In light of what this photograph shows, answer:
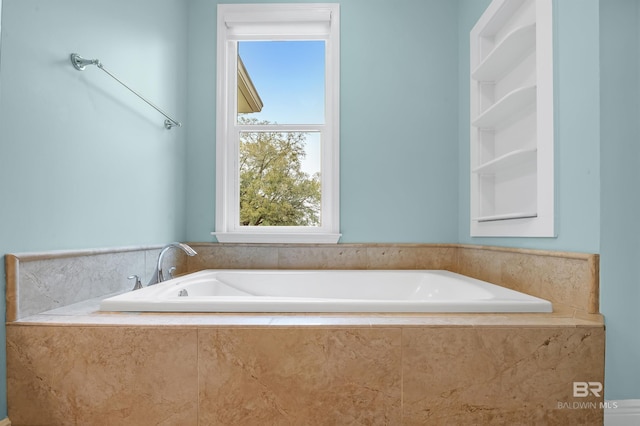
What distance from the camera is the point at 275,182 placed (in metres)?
2.74

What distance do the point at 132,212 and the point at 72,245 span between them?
1.52 feet

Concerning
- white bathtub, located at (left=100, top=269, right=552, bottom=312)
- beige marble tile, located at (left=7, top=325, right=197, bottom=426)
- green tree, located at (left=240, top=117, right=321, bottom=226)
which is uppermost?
green tree, located at (left=240, top=117, right=321, bottom=226)

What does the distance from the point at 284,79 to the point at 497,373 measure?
7.40ft

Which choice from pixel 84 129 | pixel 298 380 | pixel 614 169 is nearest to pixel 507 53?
pixel 614 169

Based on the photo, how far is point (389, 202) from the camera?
262 centimetres

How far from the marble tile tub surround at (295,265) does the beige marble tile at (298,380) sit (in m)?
0.64

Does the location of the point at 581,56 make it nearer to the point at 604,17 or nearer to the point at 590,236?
the point at 604,17

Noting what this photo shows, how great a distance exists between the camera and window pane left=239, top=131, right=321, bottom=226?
8.93ft

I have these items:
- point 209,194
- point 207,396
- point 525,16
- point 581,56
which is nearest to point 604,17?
point 581,56

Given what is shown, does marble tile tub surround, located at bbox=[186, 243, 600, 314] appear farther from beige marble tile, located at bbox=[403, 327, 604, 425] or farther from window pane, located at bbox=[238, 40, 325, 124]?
beige marble tile, located at bbox=[403, 327, 604, 425]

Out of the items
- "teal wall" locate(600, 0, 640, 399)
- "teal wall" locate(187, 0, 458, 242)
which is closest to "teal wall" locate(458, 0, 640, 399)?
"teal wall" locate(600, 0, 640, 399)

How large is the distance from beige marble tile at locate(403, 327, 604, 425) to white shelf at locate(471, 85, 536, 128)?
1044 millimetres

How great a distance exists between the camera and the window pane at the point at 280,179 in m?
2.72

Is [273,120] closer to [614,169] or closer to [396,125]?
[396,125]
